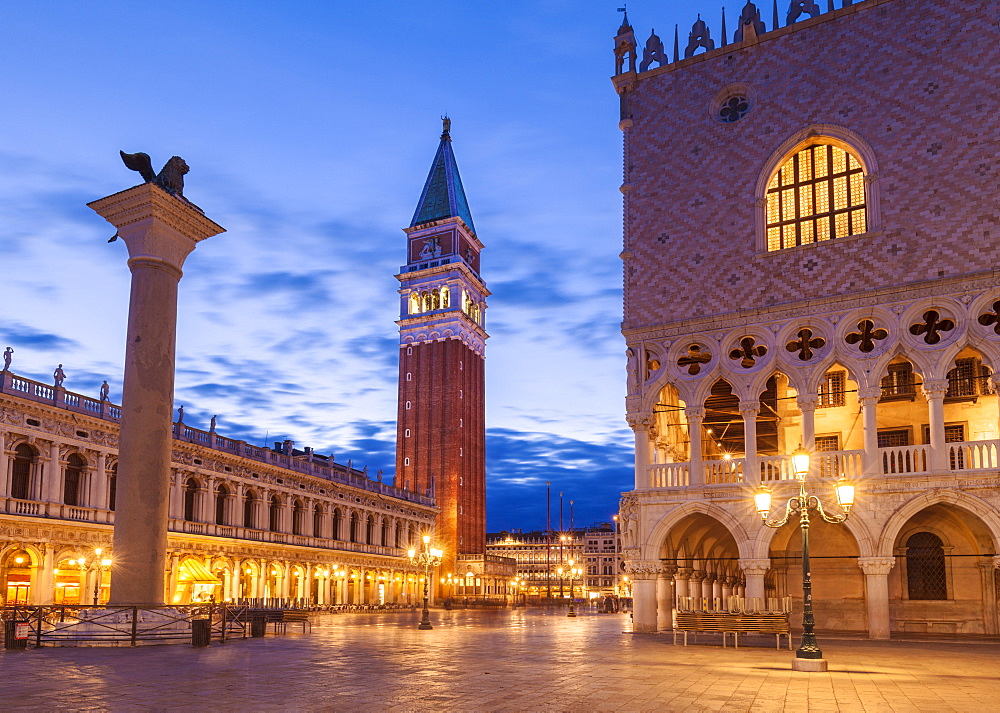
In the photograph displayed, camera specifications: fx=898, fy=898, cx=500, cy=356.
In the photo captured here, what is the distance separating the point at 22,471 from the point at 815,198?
1441 inches

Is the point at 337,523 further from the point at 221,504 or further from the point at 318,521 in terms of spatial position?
the point at 221,504

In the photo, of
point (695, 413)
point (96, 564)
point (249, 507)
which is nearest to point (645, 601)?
point (695, 413)

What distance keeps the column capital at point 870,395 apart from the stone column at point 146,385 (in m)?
19.5

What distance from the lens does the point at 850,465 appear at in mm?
26969

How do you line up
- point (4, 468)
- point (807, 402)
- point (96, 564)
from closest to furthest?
point (807, 402)
point (4, 468)
point (96, 564)

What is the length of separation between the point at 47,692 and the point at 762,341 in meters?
22.4

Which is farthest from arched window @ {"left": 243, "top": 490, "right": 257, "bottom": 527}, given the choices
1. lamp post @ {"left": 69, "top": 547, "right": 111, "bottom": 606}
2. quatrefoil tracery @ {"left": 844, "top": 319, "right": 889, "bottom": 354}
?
quatrefoil tracery @ {"left": 844, "top": 319, "right": 889, "bottom": 354}

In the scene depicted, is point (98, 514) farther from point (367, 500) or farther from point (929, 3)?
point (929, 3)

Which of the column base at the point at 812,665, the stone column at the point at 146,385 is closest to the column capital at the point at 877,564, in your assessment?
the column base at the point at 812,665

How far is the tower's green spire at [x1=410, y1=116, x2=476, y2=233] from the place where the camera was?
106 meters

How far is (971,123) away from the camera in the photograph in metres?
26.9

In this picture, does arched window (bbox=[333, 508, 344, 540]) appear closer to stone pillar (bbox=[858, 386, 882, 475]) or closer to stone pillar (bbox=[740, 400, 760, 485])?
stone pillar (bbox=[740, 400, 760, 485])

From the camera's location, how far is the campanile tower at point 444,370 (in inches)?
3738

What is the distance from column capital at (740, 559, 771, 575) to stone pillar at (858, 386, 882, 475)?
4.02 meters
